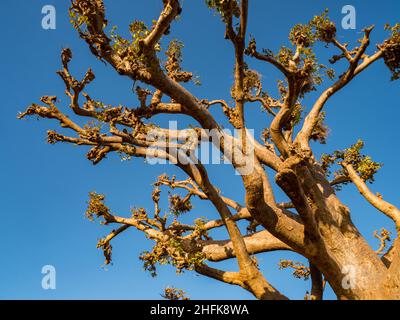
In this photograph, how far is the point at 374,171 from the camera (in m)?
12.8

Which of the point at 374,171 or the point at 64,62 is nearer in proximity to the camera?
the point at 64,62

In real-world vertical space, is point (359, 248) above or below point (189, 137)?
below

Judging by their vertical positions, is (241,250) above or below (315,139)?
below
